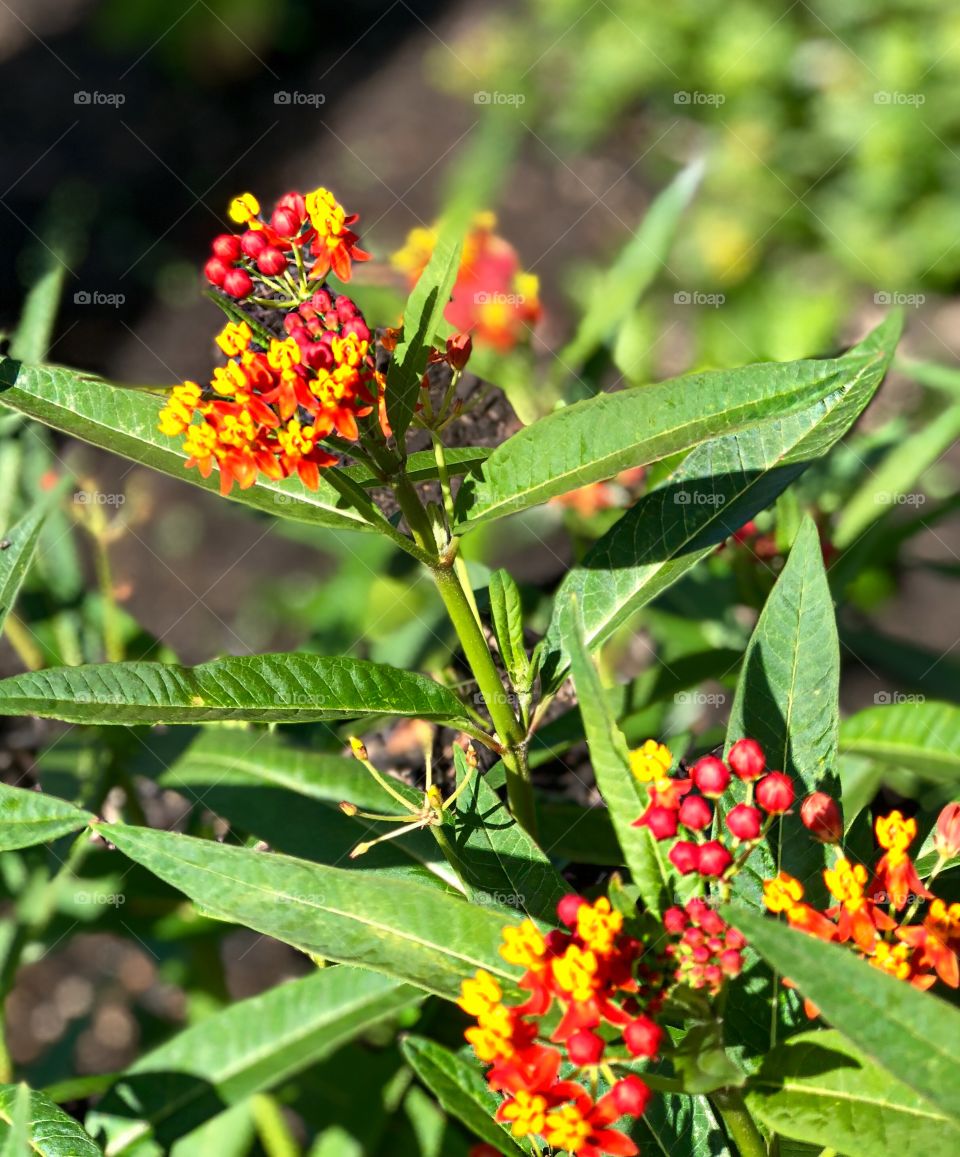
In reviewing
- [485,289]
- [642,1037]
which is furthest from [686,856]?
[485,289]

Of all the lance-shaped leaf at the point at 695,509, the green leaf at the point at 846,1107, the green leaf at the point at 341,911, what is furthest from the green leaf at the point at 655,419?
the green leaf at the point at 846,1107

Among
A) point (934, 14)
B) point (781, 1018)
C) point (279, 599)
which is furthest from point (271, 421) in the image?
point (934, 14)

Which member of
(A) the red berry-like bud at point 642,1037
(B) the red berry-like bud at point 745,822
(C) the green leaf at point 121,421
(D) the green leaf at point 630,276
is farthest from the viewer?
(D) the green leaf at point 630,276

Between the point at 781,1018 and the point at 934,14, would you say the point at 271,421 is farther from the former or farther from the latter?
the point at 934,14

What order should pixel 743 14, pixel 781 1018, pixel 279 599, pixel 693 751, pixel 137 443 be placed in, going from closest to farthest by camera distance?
pixel 781 1018 < pixel 137 443 < pixel 693 751 < pixel 279 599 < pixel 743 14

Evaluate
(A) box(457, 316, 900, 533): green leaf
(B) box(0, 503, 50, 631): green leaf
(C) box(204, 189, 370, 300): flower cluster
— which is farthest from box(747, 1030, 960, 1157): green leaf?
(B) box(0, 503, 50, 631): green leaf

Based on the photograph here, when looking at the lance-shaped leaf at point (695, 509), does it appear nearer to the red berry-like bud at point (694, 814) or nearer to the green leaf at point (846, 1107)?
the red berry-like bud at point (694, 814)

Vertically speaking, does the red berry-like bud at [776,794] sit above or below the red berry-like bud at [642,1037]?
above
